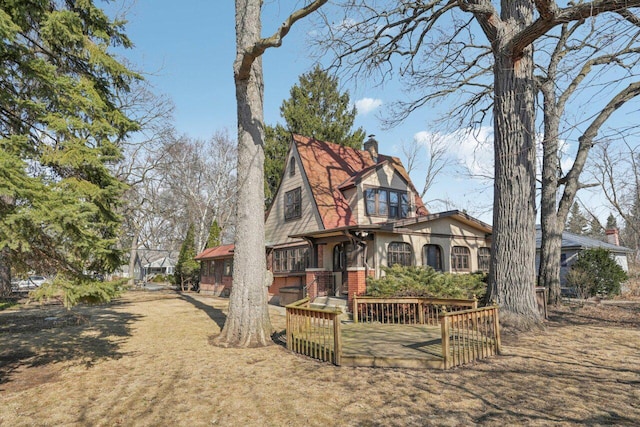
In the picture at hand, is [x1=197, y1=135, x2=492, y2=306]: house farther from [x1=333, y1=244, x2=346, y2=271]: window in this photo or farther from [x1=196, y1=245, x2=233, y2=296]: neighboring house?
[x1=196, y1=245, x2=233, y2=296]: neighboring house

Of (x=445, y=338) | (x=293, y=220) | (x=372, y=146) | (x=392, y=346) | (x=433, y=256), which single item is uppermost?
(x=372, y=146)

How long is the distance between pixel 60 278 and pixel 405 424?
4864 mm

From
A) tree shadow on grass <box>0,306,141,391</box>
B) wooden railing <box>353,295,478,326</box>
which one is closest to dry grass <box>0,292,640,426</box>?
tree shadow on grass <box>0,306,141,391</box>

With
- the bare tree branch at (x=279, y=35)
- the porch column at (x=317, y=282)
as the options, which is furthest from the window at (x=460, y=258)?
the bare tree branch at (x=279, y=35)

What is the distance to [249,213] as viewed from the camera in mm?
9445

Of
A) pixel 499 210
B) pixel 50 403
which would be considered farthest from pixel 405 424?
pixel 499 210

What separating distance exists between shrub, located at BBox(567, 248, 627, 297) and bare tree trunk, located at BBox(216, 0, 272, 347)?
17.4 metres

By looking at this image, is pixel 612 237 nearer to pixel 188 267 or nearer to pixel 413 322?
pixel 413 322

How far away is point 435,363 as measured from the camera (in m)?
6.64

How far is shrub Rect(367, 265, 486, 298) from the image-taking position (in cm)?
1182

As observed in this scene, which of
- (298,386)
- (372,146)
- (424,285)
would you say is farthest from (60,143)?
(372,146)

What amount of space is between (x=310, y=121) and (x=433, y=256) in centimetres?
1619

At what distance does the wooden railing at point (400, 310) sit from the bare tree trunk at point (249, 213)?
3689 mm

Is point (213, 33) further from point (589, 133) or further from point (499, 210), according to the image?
point (589, 133)
